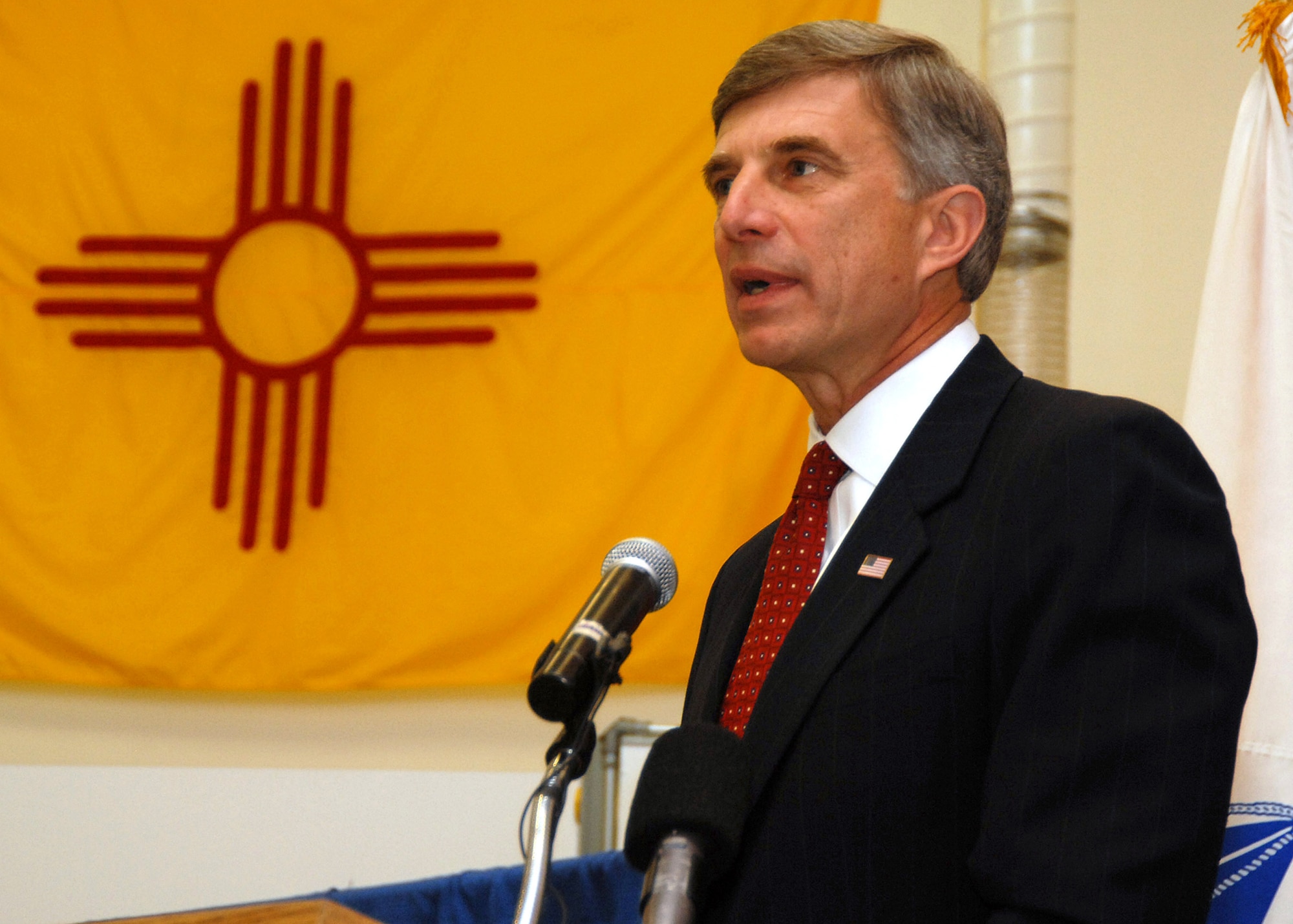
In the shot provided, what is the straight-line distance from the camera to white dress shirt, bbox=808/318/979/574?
48.4 inches

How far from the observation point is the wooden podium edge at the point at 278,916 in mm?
1123

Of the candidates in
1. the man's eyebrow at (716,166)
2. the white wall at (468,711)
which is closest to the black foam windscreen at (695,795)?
the man's eyebrow at (716,166)

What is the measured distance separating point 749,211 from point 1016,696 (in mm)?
621

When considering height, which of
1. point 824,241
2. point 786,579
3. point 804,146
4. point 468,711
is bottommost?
point 468,711

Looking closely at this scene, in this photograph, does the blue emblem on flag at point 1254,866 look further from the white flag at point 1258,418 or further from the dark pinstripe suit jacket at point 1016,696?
the dark pinstripe suit jacket at point 1016,696

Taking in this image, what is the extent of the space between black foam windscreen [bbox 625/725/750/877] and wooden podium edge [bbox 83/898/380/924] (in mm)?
328

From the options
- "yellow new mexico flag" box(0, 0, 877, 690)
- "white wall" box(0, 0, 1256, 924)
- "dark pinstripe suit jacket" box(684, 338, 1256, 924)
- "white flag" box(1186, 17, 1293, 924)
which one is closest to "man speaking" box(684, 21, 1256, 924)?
"dark pinstripe suit jacket" box(684, 338, 1256, 924)

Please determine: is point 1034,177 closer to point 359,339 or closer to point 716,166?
point 716,166

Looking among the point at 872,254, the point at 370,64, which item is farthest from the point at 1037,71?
the point at 370,64

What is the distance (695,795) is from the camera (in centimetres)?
92

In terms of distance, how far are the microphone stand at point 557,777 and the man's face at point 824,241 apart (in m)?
0.45

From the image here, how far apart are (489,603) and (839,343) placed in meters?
1.74

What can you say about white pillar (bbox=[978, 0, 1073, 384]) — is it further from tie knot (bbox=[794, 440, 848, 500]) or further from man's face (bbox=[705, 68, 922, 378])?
tie knot (bbox=[794, 440, 848, 500])

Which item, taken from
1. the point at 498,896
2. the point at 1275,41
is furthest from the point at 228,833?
the point at 1275,41
